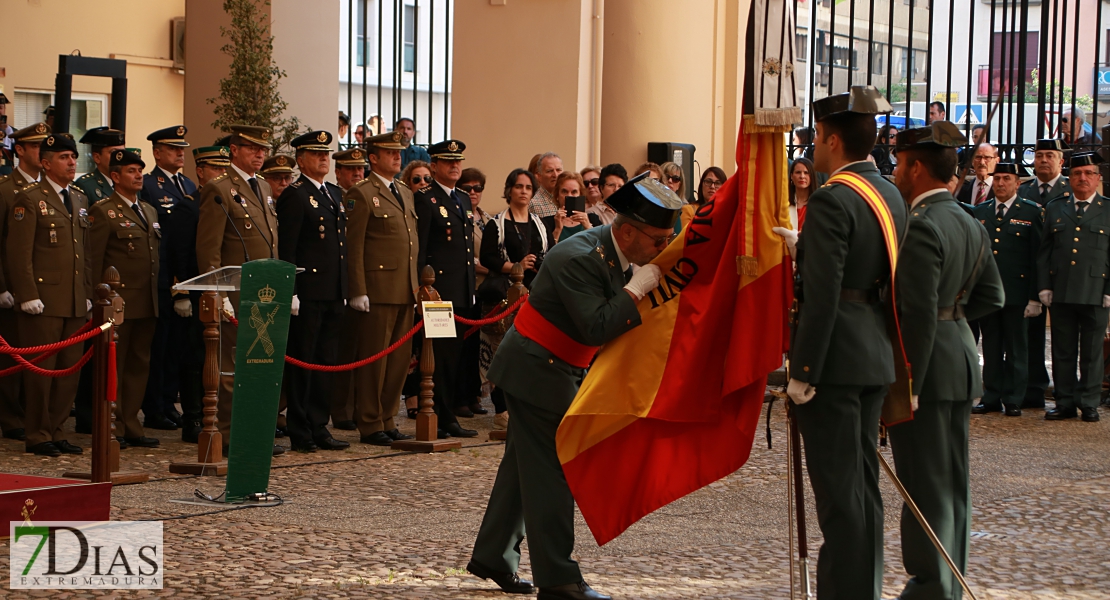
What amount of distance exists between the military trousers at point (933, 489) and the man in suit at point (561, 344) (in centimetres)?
108

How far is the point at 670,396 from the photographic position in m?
4.62

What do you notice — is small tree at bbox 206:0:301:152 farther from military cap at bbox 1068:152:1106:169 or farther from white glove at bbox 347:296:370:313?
military cap at bbox 1068:152:1106:169

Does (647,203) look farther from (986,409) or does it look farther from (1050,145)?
(1050,145)

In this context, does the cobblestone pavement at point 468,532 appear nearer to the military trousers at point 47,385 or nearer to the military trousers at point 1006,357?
the military trousers at point 47,385

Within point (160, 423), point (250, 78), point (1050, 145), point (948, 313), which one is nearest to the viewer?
point (948, 313)

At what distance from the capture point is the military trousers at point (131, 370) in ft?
26.5

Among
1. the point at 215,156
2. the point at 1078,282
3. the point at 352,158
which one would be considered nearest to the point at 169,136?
the point at 215,156

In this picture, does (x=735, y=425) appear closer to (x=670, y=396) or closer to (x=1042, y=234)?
(x=670, y=396)

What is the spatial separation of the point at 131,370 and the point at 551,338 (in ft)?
Result: 14.0

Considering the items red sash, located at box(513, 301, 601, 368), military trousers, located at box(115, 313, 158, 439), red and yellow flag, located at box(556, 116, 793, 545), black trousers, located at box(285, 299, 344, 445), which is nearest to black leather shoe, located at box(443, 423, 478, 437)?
black trousers, located at box(285, 299, 344, 445)

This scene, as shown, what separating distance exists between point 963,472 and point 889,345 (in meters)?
0.73

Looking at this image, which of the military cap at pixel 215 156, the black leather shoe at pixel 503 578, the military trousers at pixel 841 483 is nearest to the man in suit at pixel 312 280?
the military cap at pixel 215 156

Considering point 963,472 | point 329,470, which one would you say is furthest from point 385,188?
point 963,472

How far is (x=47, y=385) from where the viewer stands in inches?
306
